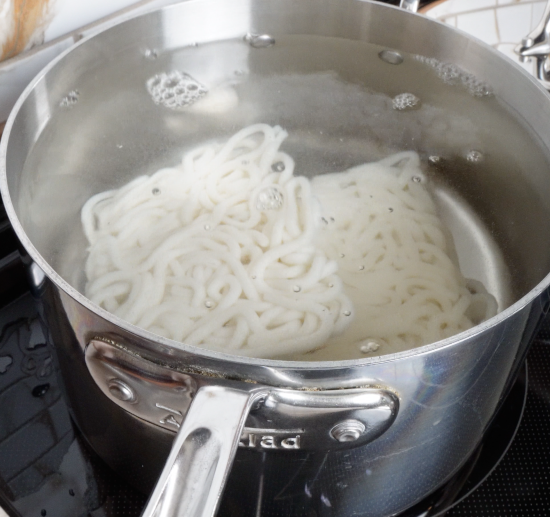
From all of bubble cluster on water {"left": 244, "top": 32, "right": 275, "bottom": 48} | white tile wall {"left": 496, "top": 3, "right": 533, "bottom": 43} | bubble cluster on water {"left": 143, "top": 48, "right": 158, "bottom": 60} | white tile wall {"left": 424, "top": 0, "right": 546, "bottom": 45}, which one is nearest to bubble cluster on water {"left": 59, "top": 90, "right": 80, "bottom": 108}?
bubble cluster on water {"left": 143, "top": 48, "right": 158, "bottom": 60}

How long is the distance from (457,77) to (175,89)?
48 cm

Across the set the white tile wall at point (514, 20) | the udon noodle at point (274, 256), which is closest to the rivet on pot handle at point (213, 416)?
the udon noodle at point (274, 256)

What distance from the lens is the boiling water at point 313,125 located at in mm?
895

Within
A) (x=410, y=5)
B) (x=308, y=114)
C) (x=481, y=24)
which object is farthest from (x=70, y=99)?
(x=481, y=24)

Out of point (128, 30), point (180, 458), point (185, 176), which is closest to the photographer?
point (180, 458)

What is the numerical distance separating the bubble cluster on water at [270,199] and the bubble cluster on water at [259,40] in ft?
0.81

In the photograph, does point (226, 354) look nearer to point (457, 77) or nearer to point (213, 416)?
point (213, 416)

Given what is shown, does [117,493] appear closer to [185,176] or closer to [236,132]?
[185,176]

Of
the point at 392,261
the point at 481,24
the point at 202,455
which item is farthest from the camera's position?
the point at 481,24

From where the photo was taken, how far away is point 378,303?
3.02 ft

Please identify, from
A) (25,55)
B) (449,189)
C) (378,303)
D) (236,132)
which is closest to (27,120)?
(25,55)

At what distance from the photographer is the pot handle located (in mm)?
428

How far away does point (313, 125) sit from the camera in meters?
1.10

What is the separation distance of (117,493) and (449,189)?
74 centimetres
